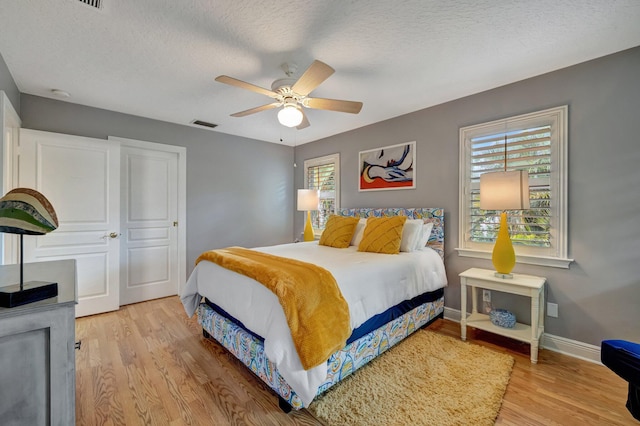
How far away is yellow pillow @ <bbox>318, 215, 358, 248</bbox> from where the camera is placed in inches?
128

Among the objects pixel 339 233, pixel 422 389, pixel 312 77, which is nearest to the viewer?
pixel 422 389

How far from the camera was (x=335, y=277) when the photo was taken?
6.30 feet

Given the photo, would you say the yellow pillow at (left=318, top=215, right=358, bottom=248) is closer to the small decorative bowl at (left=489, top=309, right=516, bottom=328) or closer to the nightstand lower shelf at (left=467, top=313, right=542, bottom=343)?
the nightstand lower shelf at (left=467, top=313, right=542, bottom=343)

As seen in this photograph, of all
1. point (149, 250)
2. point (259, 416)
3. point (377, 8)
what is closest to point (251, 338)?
point (259, 416)

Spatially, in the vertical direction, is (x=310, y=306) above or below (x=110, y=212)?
below

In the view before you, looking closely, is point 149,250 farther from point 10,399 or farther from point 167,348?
point 10,399

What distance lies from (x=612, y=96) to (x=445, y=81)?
1266 millimetres

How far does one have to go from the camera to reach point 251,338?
195 centimetres

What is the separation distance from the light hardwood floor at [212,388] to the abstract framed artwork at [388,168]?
190 cm

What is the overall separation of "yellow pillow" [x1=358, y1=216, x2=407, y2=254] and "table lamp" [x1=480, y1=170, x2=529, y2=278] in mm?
820

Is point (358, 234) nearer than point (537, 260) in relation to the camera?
No

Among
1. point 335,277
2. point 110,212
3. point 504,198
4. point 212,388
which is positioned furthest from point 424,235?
point 110,212

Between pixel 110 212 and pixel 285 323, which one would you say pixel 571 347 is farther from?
pixel 110 212

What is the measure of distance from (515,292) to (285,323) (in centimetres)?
200
